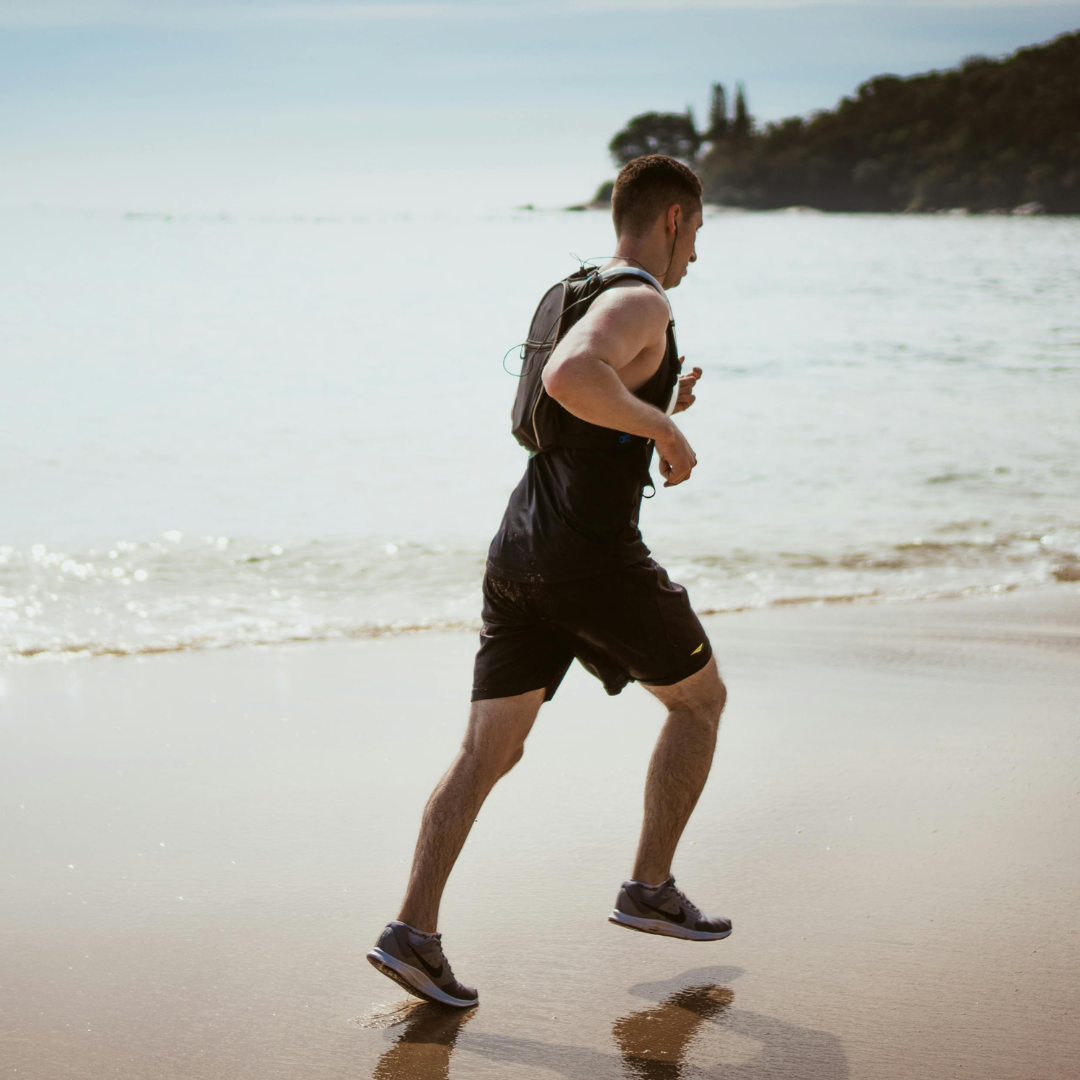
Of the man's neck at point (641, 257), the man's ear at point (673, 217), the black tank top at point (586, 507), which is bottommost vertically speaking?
the black tank top at point (586, 507)

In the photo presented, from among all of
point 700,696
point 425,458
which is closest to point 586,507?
point 700,696

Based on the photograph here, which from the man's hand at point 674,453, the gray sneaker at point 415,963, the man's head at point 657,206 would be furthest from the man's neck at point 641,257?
the gray sneaker at point 415,963

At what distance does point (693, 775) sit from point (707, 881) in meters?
0.60

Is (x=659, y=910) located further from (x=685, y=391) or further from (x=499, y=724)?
(x=685, y=391)

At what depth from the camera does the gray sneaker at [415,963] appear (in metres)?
2.57

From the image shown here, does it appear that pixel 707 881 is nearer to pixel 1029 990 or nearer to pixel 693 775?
pixel 693 775

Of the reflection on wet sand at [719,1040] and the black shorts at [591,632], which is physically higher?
the black shorts at [591,632]

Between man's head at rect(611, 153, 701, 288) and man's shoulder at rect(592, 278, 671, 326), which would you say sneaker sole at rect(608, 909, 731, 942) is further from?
man's head at rect(611, 153, 701, 288)

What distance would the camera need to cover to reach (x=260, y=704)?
501 centimetres

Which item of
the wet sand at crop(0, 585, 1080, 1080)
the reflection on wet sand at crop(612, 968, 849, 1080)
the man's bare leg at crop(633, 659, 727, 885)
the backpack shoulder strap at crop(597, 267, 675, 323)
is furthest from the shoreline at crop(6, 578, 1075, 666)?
the backpack shoulder strap at crop(597, 267, 675, 323)

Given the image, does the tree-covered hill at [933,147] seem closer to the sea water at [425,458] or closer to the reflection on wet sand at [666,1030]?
the sea water at [425,458]

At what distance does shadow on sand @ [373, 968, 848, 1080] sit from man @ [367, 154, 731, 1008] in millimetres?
114

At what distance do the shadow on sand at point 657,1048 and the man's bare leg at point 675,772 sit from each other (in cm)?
33

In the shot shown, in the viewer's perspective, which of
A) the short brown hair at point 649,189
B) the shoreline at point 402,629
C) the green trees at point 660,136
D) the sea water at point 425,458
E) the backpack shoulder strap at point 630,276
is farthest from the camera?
the green trees at point 660,136
